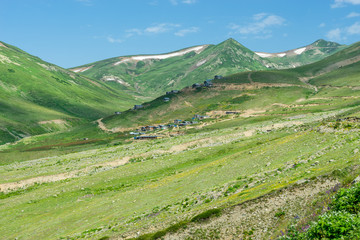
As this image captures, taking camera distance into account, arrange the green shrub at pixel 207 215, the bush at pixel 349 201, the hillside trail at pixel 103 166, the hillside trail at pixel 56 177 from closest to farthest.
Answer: the bush at pixel 349 201 → the green shrub at pixel 207 215 → the hillside trail at pixel 56 177 → the hillside trail at pixel 103 166

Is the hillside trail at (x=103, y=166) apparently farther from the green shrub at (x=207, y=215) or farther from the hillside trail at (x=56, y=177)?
the green shrub at (x=207, y=215)

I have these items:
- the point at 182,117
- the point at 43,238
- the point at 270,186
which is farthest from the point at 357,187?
the point at 182,117

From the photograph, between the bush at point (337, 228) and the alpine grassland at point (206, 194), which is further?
the alpine grassland at point (206, 194)

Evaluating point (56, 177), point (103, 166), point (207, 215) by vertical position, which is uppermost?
point (207, 215)

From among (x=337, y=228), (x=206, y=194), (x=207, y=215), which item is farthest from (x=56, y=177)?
(x=337, y=228)

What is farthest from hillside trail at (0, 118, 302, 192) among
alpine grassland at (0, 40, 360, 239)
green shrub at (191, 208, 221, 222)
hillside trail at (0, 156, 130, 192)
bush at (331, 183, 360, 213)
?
bush at (331, 183, 360, 213)

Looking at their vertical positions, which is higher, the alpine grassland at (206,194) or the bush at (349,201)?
the bush at (349,201)

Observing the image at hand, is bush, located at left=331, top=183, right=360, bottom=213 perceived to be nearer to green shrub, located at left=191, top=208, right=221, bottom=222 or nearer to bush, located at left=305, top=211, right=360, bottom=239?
bush, located at left=305, top=211, right=360, bottom=239

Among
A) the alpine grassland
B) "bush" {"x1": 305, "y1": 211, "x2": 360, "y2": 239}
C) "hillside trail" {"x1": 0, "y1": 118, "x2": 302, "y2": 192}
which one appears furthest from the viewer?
"hillside trail" {"x1": 0, "y1": 118, "x2": 302, "y2": 192}

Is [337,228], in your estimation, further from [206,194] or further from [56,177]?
[56,177]

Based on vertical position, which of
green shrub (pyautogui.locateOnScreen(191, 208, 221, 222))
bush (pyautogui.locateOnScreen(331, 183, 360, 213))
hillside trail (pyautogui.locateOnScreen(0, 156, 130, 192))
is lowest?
hillside trail (pyautogui.locateOnScreen(0, 156, 130, 192))

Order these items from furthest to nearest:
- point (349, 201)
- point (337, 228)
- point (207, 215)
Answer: point (207, 215) < point (349, 201) < point (337, 228)

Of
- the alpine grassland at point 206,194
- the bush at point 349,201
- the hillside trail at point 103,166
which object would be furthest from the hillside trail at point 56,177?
the bush at point 349,201

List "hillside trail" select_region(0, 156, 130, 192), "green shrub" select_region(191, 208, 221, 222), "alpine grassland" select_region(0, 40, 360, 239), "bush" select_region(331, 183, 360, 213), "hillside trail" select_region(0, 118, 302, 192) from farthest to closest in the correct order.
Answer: "hillside trail" select_region(0, 118, 302, 192) < "hillside trail" select_region(0, 156, 130, 192) < "green shrub" select_region(191, 208, 221, 222) < "alpine grassland" select_region(0, 40, 360, 239) < "bush" select_region(331, 183, 360, 213)
